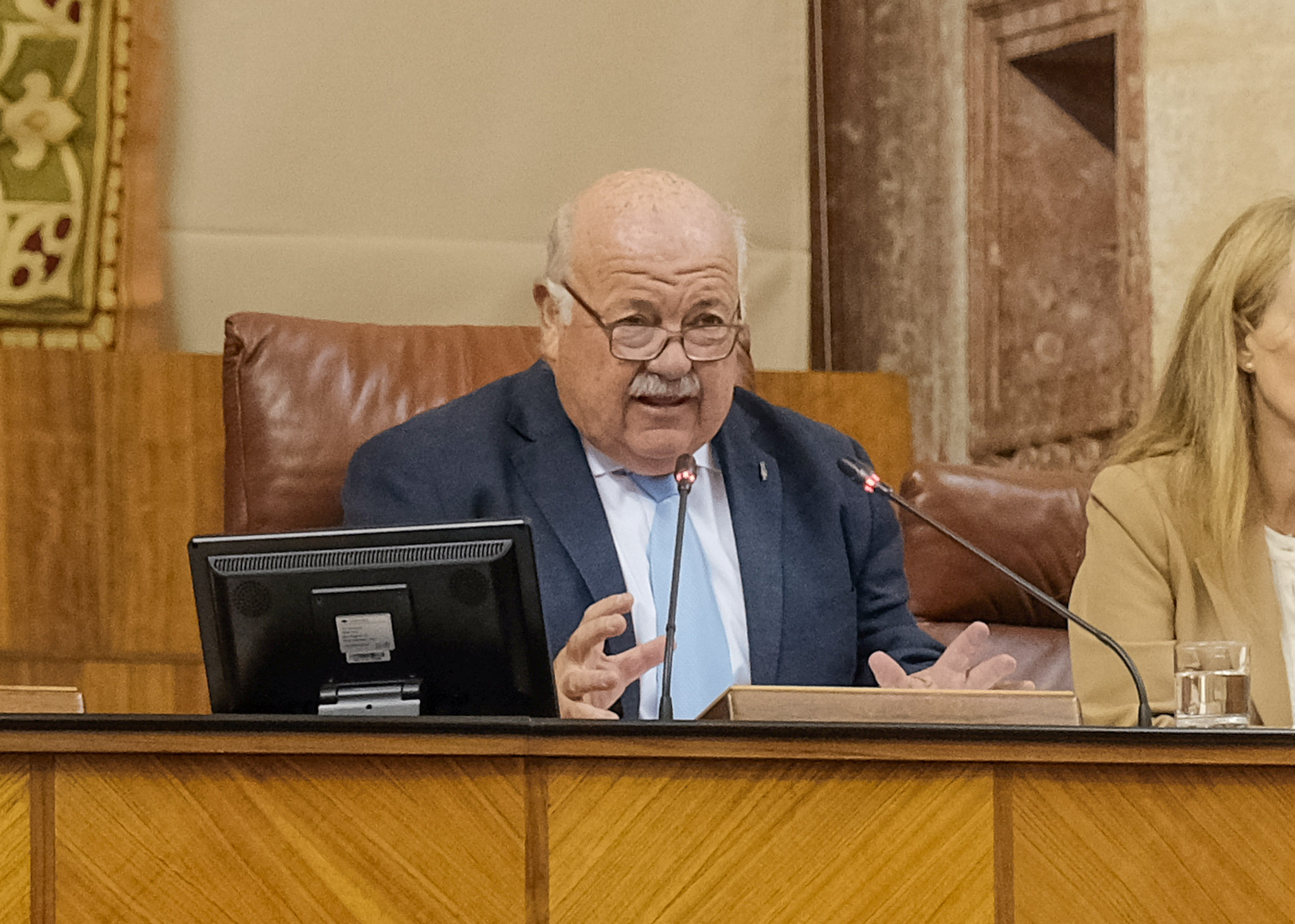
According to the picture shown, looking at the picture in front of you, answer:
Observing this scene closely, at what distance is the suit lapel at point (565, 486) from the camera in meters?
2.12

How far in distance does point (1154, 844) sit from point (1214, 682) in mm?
353

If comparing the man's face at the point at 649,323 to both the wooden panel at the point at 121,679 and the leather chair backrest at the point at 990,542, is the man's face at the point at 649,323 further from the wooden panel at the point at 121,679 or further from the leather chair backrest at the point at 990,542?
the wooden panel at the point at 121,679

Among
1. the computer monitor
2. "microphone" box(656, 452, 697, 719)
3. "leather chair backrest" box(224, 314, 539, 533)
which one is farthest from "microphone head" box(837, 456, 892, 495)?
"leather chair backrest" box(224, 314, 539, 533)

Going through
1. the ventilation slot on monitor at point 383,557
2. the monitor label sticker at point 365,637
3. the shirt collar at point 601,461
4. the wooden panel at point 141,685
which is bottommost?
the wooden panel at point 141,685

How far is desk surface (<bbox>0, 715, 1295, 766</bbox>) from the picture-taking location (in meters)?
1.19

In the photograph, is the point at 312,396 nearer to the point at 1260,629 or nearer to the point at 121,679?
the point at 121,679

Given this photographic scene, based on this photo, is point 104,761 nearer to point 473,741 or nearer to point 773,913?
point 473,741

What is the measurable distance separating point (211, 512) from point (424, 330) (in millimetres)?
523

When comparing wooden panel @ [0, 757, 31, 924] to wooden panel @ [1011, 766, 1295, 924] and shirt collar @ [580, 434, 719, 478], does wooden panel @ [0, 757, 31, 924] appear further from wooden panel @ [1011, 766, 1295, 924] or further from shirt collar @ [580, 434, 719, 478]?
shirt collar @ [580, 434, 719, 478]

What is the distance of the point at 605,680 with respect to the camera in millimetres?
1597

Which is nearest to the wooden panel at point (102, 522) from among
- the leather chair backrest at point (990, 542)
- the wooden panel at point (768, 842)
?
the leather chair backrest at point (990, 542)

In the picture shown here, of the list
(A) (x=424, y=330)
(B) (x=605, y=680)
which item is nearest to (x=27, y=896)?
(B) (x=605, y=680)

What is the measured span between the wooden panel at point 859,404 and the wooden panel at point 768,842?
1.90 metres

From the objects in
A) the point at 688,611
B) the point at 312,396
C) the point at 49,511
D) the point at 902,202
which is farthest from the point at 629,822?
the point at 902,202
